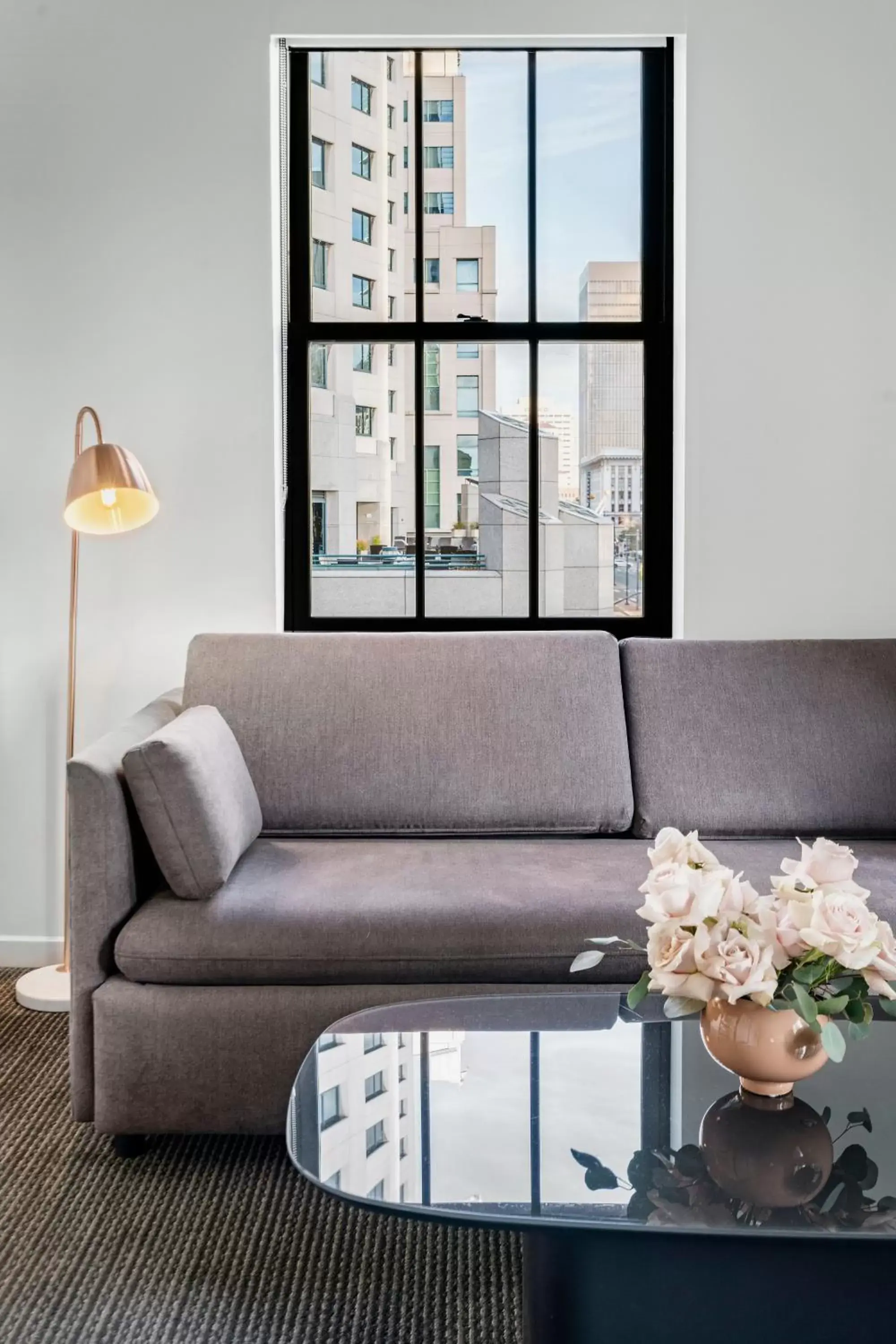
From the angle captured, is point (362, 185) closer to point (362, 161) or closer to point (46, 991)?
point (362, 161)

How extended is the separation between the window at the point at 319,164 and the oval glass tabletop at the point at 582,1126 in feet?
7.78

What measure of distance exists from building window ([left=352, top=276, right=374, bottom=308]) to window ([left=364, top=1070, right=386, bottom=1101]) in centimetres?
228

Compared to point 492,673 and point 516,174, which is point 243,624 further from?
point 516,174

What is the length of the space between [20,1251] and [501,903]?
3.13 feet

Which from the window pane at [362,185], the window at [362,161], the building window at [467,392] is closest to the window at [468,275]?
the window pane at [362,185]

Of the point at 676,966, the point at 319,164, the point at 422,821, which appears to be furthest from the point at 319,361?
the point at 676,966

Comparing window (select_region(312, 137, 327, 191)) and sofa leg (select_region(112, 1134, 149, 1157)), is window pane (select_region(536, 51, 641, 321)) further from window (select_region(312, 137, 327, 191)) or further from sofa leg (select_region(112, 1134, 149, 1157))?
sofa leg (select_region(112, 1134, 149, 1157))

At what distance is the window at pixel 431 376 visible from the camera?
317cm

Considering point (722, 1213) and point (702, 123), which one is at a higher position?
point (702, 123)

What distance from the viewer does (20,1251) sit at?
5.80 ft

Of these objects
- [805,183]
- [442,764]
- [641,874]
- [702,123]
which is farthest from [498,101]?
[641,874]

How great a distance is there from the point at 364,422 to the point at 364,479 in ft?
0.53

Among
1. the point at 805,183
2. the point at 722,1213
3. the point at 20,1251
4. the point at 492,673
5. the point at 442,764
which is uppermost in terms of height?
the point at 805,183

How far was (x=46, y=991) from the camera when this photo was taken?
2783mm
